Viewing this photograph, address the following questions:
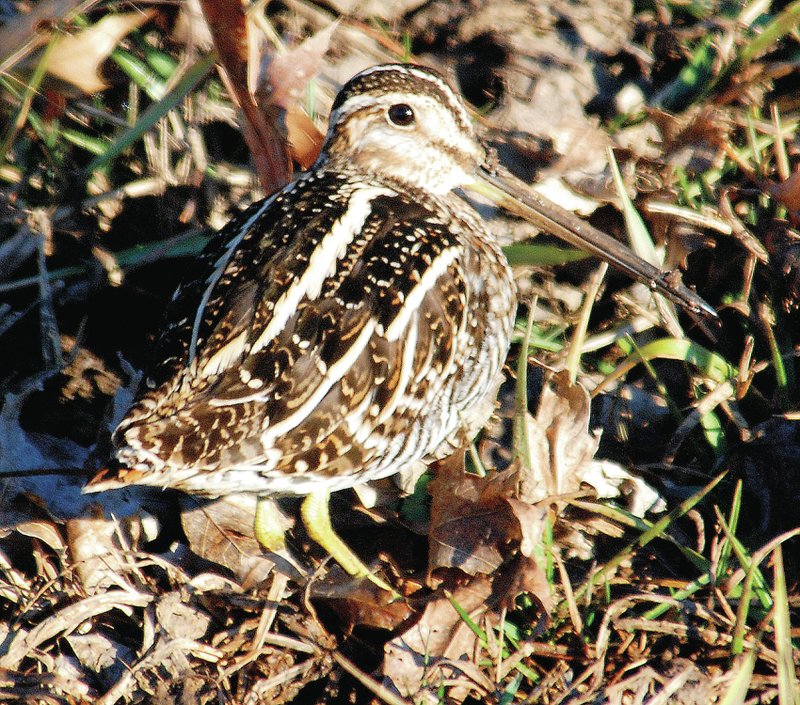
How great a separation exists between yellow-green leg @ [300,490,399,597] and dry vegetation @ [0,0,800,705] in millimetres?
61

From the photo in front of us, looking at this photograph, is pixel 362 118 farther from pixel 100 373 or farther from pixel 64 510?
pixel 64 510

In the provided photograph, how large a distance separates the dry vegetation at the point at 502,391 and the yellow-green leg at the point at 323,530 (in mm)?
61

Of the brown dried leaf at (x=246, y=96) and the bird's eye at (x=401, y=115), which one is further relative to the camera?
the bird's eye at (x=401, y=115)

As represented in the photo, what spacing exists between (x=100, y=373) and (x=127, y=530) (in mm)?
654

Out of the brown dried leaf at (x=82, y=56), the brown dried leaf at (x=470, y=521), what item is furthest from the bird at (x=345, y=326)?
the brown dried leaf at (x=82, y=56)

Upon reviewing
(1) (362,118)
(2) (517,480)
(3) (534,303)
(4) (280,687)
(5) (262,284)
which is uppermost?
(1) (362,118)

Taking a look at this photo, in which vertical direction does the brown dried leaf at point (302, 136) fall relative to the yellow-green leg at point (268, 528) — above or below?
above

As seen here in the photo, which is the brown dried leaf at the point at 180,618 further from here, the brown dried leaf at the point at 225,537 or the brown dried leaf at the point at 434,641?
the brown dried leaf at the point at 434,641

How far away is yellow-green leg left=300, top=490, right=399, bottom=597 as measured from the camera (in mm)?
2906

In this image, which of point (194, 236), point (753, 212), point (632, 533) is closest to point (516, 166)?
point (753, 212)

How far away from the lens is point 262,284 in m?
2.68

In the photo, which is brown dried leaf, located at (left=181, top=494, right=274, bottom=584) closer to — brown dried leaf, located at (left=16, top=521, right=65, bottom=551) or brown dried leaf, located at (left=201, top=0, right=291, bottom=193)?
brown dried leaf, located at (left=16, top=521, right=65, bottom=551)

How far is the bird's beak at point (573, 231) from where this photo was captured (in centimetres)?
318

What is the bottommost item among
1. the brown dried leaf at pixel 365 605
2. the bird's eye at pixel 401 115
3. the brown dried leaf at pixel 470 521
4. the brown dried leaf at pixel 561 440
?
the brown dried leaf at pixel 365 605
